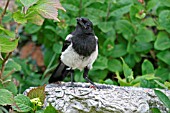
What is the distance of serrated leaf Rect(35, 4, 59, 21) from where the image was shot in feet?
9.40

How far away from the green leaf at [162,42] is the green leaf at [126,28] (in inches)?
12.5

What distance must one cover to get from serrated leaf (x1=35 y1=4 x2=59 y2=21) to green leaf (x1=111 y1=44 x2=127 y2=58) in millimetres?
2465

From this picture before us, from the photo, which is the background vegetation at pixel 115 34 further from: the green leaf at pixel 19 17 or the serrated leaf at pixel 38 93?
the green leaf at pixel 19 17

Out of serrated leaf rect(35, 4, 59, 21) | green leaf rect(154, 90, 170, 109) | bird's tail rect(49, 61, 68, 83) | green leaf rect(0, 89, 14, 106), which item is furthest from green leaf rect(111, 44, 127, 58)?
green leaf rect(0, 89, 14, 106)

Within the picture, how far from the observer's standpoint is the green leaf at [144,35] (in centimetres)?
527

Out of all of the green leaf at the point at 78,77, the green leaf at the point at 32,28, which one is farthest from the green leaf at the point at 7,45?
the green leaf at the point at 32,28

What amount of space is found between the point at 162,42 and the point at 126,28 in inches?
17.9

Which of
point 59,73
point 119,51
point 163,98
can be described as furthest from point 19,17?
point 119,51

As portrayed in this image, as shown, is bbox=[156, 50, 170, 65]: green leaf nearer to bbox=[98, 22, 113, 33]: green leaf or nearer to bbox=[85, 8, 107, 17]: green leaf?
bbox=[98, 22, 113, 33]: green leaf

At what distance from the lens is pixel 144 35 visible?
5.30 metres

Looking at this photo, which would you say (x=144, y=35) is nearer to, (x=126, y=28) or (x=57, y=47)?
(x=126, y=28)

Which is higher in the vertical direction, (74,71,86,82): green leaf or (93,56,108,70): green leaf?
(93,56,108,70): green leaf

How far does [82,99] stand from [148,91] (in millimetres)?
588

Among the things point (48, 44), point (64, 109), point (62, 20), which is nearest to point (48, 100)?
point (64, 109)
